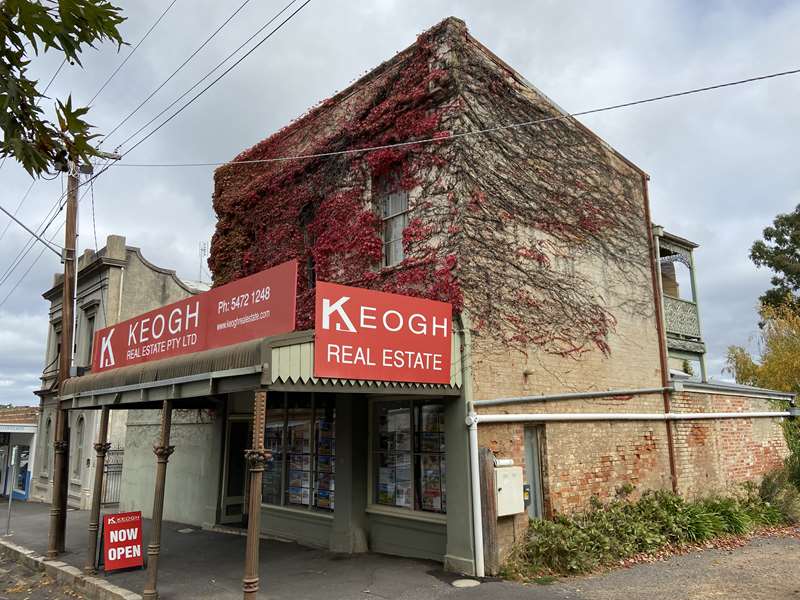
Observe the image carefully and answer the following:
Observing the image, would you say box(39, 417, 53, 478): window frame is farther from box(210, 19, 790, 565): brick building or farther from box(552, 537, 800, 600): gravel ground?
box(552, 537, 800, 600): gravel ground

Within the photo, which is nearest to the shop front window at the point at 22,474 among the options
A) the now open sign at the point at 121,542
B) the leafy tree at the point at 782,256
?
the now open sign at the point at 121,542

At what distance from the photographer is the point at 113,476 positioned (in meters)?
19.3

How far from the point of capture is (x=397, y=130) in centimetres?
1113

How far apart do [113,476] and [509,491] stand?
49.1 ft

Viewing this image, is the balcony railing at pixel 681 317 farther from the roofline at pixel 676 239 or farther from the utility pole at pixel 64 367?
the utility pole at pixel 64 367

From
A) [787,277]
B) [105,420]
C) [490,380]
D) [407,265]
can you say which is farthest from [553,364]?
[787,277]

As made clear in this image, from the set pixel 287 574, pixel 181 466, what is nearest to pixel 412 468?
pixel 287 574

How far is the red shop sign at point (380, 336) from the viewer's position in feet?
24.5

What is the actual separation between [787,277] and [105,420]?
36682 millimetres

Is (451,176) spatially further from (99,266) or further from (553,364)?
(99,266)

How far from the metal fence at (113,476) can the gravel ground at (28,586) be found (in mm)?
7706

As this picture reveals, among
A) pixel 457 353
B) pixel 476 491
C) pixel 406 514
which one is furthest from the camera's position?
pixel 406 514

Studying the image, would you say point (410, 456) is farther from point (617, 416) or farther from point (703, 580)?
point (703, 580)

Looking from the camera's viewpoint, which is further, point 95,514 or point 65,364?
point 65,364
